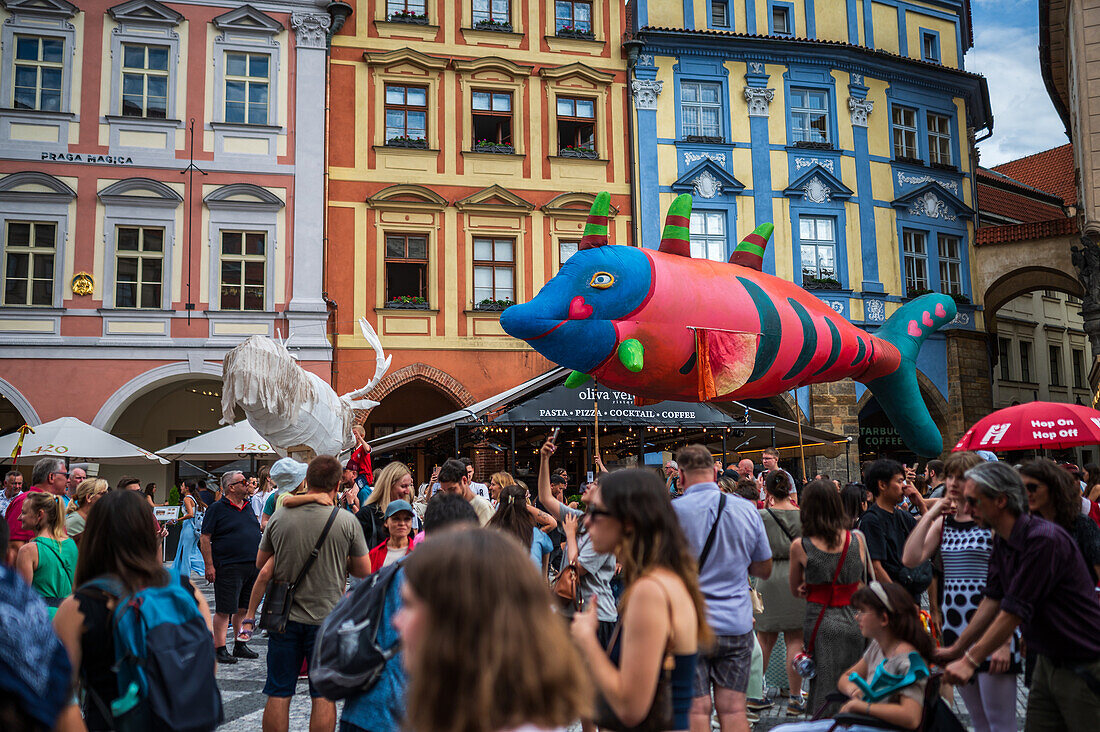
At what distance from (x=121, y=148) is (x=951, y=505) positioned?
16.1m

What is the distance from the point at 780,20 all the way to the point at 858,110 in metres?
2.53

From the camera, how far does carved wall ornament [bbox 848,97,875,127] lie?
20172 mm

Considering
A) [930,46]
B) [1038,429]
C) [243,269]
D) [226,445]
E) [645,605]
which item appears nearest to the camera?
[645,605]

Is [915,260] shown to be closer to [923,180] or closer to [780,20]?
[923,180]

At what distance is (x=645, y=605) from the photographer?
8.28ft

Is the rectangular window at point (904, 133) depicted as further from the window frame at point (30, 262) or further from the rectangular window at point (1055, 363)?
the window frame at point (30, 262)

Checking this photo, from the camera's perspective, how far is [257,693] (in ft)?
21.3

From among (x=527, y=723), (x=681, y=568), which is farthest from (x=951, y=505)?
(x=527, y=723)

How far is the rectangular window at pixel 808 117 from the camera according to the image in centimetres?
1988

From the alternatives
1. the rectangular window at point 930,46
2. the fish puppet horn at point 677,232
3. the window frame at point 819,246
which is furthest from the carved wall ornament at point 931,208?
the fish puppet horn at point 677,232

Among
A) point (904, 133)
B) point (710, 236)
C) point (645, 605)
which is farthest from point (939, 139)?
point (645, 605)

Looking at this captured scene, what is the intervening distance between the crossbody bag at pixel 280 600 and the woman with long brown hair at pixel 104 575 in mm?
1394

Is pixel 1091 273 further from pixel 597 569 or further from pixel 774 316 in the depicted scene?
pixel 597 569

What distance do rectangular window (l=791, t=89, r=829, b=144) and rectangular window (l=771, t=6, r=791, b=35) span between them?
1393 mm
